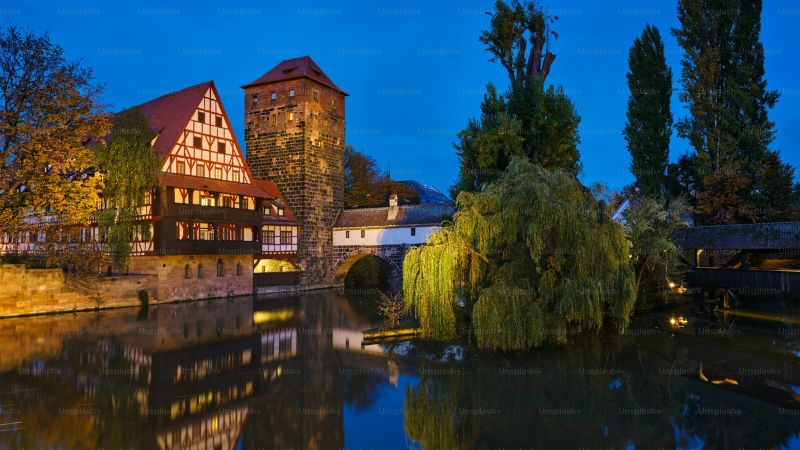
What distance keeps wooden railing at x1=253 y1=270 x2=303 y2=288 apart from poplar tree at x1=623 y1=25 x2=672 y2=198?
72.7 ft

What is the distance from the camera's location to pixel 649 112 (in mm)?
29656

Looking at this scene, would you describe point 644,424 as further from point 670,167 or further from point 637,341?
point 670,167

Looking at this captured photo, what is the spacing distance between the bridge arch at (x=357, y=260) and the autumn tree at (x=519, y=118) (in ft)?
37.9

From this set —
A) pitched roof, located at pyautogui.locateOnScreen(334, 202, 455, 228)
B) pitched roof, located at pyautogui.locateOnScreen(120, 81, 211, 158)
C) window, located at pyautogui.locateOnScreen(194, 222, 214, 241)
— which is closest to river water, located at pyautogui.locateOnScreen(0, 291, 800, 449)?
window, located at pyautogui.locateOnScreen(194, 222, 214, 241)

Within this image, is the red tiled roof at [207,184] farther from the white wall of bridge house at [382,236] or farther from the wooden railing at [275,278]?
the white wall of bridge house at [382,236]

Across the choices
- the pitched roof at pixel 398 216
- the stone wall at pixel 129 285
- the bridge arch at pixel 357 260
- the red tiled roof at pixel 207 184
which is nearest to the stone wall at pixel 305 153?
the bridge arch at pixel 357 260

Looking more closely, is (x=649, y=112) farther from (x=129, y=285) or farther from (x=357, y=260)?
(x=129, y=285)

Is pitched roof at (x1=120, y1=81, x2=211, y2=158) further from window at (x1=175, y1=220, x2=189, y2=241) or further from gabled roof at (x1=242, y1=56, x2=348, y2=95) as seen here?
gabled roof at (x1=242, y1=56, x2=348, y2=95)

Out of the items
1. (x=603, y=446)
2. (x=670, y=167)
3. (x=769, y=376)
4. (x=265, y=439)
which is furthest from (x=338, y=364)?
(x=670, y=167)

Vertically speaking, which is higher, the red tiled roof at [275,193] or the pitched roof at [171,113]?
the pitched roof at [171,113]

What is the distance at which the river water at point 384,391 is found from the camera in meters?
8.42

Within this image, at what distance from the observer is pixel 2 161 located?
20094 mm

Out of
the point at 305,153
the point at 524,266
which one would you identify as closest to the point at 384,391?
the point at 524,266

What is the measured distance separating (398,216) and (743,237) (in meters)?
19.4
